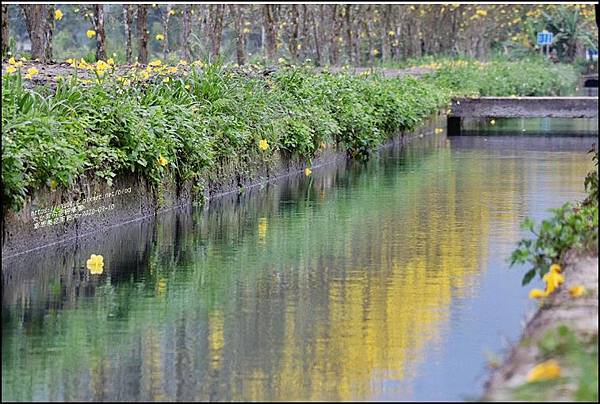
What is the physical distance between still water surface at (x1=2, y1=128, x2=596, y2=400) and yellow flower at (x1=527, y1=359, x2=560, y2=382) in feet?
2.33

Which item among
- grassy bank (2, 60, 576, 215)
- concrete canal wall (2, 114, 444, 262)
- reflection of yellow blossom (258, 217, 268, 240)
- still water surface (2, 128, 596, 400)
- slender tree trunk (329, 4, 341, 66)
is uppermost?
slender tree trunk (329, 4, 341, 66)

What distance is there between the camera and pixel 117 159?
47.4 feet

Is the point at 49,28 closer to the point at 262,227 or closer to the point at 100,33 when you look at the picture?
the point at 100,33

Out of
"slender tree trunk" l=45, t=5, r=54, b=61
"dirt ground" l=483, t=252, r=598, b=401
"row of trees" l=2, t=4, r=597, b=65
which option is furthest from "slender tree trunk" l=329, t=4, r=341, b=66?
"dirt ground" l=483, t=252, r=598, b=401

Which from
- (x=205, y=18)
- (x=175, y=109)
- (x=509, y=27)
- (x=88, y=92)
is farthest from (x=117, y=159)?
(x=509, y=27)

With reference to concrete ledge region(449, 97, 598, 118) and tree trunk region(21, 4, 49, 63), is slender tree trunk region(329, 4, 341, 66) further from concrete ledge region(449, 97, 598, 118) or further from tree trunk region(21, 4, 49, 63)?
tree trunk region(21, 4, 49, 63)

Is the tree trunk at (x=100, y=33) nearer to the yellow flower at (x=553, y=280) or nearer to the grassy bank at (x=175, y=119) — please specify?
the grassy bank at (x=175, y=119)

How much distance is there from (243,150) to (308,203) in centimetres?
161

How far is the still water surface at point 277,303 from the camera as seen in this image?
7.89 m

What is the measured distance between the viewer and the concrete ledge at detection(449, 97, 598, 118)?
112 ft

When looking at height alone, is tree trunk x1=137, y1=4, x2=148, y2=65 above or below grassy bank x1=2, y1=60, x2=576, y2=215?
above

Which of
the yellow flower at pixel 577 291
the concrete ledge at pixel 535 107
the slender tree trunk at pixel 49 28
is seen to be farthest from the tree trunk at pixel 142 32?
the yellow flower at pixel 577 291

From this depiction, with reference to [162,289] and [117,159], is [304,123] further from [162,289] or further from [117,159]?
[162,289]

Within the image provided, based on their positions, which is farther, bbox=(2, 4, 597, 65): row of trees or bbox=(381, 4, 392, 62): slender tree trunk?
bbox=(381, 4, 392, 62): slender tree trunk
